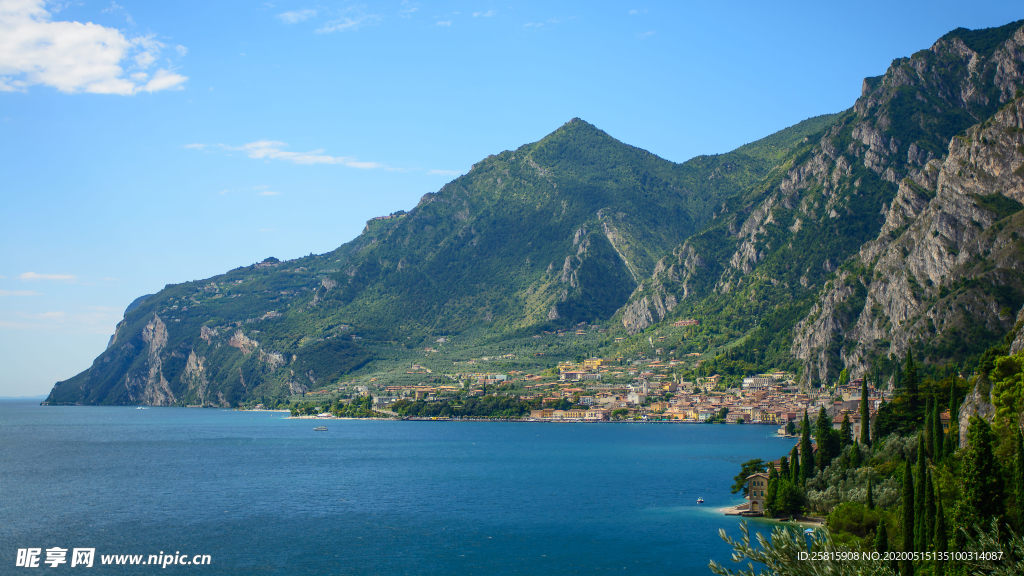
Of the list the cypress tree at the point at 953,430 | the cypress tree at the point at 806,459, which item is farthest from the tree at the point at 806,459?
the cypress tree at the point at 953,430

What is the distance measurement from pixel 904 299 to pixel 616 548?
88.4 m

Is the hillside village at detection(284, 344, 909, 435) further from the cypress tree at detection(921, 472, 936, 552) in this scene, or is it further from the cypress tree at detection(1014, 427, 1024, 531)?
the cypress tree at detection(921, 472, 936, 552)

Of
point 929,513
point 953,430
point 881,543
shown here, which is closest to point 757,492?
point 953,430

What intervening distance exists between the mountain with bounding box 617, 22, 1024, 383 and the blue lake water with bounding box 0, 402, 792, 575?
1023 inches

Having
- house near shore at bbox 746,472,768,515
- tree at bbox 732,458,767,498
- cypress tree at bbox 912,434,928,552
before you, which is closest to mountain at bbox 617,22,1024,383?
tree at bbox 732,458,767,498

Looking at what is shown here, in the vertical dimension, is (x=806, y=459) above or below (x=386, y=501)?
above

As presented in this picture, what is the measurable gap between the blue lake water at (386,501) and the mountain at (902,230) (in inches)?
1023

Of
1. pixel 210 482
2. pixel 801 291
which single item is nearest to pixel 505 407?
pixel 801 291

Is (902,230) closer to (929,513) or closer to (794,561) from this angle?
(929,513)

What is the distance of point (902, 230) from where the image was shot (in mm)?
140250

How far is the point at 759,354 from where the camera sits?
173 m

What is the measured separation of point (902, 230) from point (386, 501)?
101315 mm

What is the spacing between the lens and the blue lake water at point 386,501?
52250mm

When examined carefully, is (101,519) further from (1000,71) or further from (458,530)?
(1000,71)
